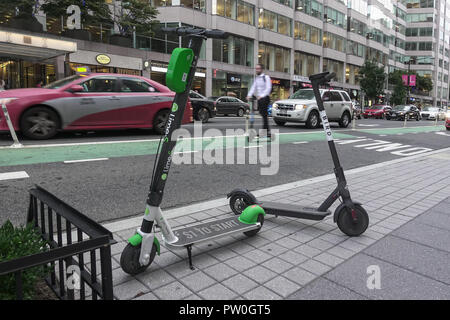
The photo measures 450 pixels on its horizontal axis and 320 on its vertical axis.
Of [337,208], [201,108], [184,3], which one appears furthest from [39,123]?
[184,3]

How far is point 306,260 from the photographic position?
3037mm

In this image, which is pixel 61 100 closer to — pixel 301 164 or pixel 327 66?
pixel 301 164

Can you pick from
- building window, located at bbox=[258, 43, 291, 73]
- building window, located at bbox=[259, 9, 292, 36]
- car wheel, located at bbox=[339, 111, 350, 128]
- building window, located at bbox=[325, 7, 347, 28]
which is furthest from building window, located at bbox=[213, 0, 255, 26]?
car wheel, located at bbox=[339, 111, 350, 128]

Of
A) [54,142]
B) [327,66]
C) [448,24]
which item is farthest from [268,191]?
[448,24]

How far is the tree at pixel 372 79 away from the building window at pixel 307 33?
883 centimetres

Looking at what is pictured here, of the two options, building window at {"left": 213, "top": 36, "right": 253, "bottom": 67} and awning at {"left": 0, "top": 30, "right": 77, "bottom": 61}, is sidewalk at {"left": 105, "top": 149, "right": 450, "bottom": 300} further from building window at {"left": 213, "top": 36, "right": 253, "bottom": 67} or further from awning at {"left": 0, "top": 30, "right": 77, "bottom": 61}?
building window at {"left": 213, "top": 36, "right": 253, "bottom": 67}

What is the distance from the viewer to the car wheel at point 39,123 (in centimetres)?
866

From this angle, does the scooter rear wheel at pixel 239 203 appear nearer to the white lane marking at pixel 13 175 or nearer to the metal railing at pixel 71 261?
the metal railing at pixel 71 261

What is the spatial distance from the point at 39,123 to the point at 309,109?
36.4 ft

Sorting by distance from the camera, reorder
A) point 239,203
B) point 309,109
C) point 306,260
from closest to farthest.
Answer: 1. point 306,260
2. point 239,203
3. point 309,109

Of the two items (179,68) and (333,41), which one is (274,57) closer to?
(333,41)

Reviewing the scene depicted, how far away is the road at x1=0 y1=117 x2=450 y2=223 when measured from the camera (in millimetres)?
4607

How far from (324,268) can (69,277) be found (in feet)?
6.33
